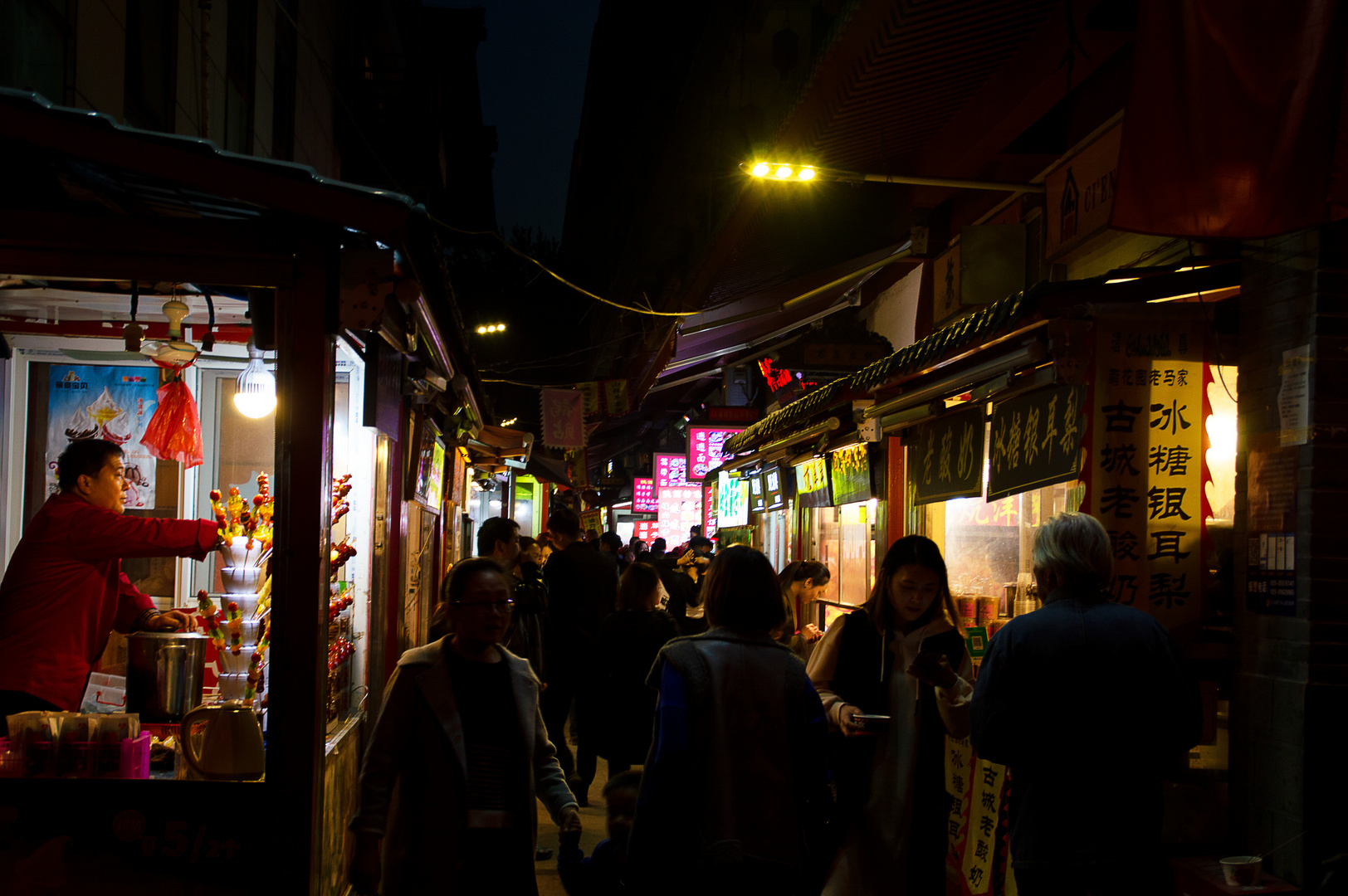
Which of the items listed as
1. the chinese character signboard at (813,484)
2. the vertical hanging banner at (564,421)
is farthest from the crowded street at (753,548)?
the vertical hanging banner at (564,421)

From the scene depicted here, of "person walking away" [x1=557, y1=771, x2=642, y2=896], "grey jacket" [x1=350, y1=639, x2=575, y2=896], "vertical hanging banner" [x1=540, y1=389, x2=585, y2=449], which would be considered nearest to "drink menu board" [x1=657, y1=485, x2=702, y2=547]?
"vertical hanging banner" [x1=540, y1=389, x2=585, y2=449]

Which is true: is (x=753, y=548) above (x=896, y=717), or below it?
above

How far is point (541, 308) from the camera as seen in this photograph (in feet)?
110

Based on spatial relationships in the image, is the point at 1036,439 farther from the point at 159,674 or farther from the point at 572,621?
the point at 159,674

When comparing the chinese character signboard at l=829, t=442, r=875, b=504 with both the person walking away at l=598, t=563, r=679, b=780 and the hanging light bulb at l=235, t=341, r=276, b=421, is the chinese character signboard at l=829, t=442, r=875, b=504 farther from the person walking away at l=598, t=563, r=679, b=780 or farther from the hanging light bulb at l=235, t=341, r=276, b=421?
the hanging light bulb at l=235, t=341, r=276, b=421

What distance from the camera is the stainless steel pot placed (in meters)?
4.81

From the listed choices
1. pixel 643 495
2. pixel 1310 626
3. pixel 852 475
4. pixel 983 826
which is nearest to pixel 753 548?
pixel 983 826

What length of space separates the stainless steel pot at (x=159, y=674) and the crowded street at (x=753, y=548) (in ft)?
0.06

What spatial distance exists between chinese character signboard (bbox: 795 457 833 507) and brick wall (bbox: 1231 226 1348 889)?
240 inches

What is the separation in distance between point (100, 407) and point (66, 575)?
130 inches

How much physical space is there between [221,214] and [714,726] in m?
2.97

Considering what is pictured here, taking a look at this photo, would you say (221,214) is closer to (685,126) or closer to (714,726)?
(714,726)

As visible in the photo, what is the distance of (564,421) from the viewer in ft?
57.5

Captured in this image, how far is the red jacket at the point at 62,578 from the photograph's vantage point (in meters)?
4.43
